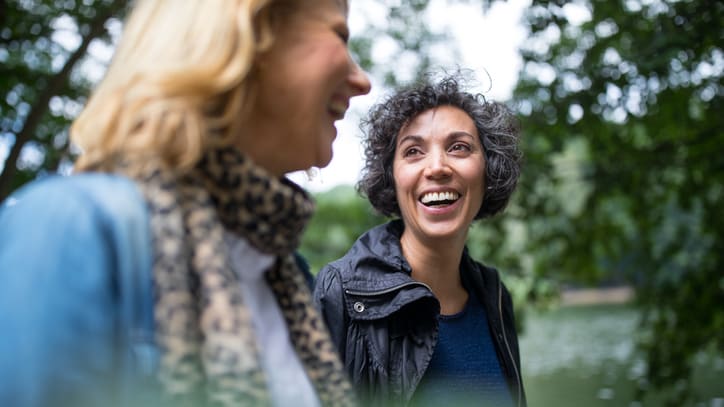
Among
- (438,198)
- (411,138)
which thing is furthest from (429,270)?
(411,138)

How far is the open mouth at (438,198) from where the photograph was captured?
105 inches

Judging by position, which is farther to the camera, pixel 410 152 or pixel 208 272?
pixel 410 152

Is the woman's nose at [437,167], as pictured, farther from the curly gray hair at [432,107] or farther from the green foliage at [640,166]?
the green foliage at [640,166]

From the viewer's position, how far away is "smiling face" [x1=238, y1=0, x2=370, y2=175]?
1295 millimetres

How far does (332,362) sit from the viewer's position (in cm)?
139

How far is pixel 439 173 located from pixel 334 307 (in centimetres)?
62

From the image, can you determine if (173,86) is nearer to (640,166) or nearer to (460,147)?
(460,147)

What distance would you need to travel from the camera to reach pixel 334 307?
2457 mm

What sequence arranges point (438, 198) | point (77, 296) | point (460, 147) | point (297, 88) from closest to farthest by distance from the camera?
point (77, 296) < point (297, 88) < point (438, 198) < point (460, 147)

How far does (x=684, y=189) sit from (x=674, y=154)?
0.32 metres

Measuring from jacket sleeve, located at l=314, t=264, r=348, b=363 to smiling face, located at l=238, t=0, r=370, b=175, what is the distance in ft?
3.71

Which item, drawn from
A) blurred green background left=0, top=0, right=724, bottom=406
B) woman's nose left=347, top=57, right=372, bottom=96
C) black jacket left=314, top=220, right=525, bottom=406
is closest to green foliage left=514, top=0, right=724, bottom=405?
blurred green background left=0, top=0, right=724, bottom=406

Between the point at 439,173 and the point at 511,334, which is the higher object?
the point at 439,173

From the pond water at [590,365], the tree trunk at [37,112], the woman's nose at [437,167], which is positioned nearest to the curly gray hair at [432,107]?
the woman's nose at [437,167]
